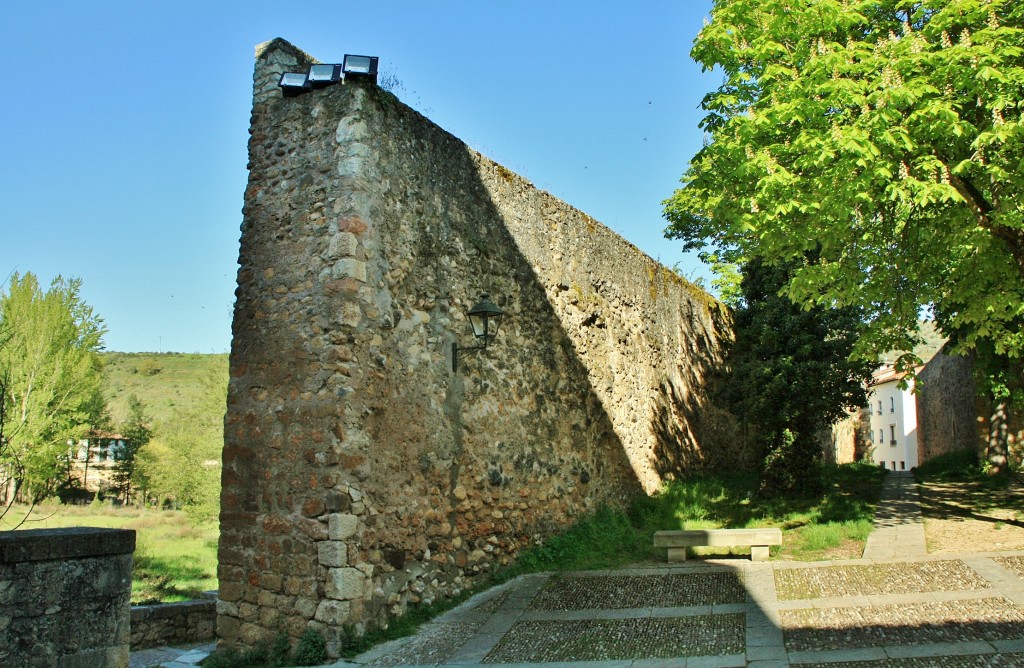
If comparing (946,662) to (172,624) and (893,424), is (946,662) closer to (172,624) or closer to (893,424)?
(172,624)

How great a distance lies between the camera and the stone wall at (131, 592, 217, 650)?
923 cm

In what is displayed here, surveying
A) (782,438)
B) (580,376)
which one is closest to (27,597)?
(580,376)

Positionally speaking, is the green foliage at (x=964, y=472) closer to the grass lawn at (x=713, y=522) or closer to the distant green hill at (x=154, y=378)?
the grass lawn at (x=713, y=522)

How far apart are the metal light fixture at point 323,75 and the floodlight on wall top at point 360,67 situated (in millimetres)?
86

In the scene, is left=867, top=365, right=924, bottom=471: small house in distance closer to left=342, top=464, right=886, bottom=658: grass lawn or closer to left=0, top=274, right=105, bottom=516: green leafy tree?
left=342, top=464, right=886, bottom=658: grass lawn

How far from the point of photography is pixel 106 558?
500cm

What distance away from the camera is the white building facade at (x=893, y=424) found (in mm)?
45156

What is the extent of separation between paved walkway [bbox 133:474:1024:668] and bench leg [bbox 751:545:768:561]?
140 mm

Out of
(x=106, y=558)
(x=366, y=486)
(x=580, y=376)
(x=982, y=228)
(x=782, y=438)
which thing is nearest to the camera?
(x=106, y=558)

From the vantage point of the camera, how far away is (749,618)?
684 cm

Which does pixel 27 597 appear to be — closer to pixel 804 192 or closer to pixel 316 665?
pixel 316 665

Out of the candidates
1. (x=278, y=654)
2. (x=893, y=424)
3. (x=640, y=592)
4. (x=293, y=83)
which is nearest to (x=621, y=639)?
(x=640, y=592)

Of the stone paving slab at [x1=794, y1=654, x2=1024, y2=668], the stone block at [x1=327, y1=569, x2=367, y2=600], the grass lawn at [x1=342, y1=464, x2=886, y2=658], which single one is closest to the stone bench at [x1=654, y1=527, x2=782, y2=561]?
the grass lawn at [x1=342, y1=464, x2=886, y2=658]

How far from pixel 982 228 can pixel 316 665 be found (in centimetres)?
814
